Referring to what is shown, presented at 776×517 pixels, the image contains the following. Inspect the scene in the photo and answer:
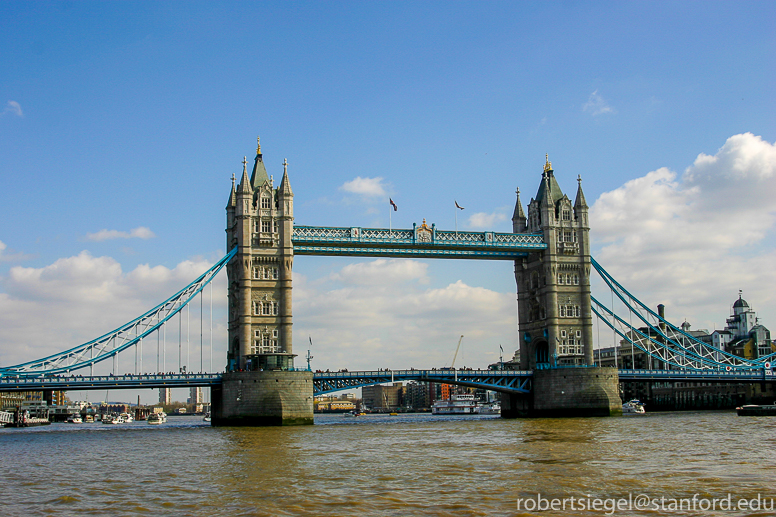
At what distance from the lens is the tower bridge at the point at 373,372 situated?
75.1 metres

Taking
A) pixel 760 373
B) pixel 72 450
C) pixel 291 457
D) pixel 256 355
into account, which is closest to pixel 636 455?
pixel 291 457

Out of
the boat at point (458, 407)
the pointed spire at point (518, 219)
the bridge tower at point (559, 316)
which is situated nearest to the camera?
the bridge tower at point (559, 316)

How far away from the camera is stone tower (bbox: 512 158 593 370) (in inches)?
3580

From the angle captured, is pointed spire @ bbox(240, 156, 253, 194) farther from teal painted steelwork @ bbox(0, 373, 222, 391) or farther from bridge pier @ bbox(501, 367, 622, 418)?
bridge pier @ bbox(501, 367, 622, 418)

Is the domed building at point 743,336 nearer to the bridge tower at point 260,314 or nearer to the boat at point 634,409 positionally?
the boat at point 634,409

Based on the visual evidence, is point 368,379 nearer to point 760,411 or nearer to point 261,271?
point 261,271

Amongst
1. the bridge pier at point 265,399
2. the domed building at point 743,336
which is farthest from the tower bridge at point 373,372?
the domed building at point 743,336

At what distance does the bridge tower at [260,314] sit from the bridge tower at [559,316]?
28.2 meters

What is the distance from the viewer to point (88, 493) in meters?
27.9

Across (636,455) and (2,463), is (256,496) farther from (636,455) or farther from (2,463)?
(2,463)

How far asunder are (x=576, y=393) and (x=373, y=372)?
862 inches

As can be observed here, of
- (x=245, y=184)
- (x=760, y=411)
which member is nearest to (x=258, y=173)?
(x=245, y=184)

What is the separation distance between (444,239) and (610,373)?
2334cm

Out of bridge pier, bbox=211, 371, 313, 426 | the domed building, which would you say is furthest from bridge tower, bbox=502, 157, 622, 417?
the domed building
